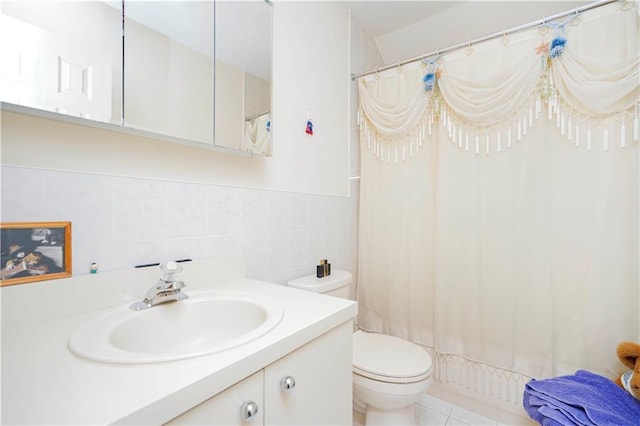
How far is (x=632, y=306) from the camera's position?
1241 millimetres

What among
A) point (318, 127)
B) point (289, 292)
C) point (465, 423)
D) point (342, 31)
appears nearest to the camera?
point (289, 292)

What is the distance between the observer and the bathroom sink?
59cm

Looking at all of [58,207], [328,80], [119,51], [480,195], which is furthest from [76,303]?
[480,195]

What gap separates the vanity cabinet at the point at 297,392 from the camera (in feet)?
1.84

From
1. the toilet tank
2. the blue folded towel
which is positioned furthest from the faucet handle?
the blue folded towel

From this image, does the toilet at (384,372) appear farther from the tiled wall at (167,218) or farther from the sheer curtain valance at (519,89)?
the sheer curtain valance at (519,89)

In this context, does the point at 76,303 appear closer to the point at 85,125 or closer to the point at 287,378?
the point at 85,125

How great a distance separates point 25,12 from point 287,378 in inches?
42.6

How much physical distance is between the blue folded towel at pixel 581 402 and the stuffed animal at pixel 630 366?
3cm

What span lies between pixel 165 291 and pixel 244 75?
35.2 inches

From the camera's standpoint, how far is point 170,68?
101cm

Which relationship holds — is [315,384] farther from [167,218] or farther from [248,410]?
[167,218]

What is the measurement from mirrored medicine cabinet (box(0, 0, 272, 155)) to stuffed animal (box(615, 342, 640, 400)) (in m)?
1.66

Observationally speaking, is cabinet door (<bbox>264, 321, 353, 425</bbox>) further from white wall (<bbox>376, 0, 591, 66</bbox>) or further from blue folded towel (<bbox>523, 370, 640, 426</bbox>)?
white wall (<bbox>376, 0, 591, 66</bbox>)
